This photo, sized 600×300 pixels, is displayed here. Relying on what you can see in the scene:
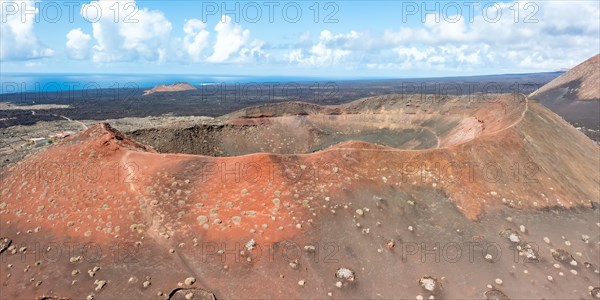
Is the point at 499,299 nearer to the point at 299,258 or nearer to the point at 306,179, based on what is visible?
the point at 299,258

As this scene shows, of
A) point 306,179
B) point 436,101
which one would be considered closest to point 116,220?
point 306,179

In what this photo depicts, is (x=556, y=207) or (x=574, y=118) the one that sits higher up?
(x=574, y=118)

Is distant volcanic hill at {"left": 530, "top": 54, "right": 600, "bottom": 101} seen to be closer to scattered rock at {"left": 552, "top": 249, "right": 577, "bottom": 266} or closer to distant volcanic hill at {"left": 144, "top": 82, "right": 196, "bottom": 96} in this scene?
scattered rock at {"left": 552, "top": 249, "right": 577, "bottom": 266}

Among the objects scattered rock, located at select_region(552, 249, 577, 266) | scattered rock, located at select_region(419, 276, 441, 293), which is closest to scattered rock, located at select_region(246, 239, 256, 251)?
scattered rock, located at select_region(419, 276, 441, 293)

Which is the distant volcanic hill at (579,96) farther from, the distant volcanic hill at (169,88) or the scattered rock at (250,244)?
the distant volcanic hill at (169,88)

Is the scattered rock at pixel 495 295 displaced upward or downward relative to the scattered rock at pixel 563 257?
downward

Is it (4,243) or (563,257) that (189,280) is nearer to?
(4,243)

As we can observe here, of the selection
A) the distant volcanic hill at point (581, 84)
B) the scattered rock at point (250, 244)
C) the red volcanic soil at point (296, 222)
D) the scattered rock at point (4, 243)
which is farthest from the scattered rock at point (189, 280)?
the distant volcanic hill at point (581, 84)

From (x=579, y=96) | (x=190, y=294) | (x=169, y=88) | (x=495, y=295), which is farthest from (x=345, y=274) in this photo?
(x=169, y=88)
